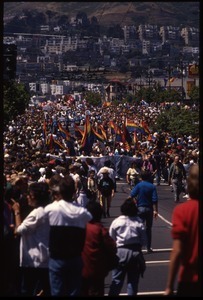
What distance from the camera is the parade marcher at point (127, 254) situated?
1058cm

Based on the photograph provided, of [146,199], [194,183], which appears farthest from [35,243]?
[146,199]

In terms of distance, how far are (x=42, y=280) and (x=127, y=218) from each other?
4.94ft

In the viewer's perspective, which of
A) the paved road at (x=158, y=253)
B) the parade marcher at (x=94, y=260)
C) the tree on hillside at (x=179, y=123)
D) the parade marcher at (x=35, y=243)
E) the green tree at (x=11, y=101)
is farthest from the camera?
the tree on hillside at (x=179, y=123)

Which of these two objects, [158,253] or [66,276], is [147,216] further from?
[66,276]

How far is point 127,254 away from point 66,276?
196 cm

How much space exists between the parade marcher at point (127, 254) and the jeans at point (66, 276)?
1737 mm

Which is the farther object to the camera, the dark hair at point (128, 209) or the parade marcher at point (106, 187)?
the parade marcher at point (106, 187)

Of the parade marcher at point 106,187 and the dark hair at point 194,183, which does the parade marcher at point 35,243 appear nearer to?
the dark hair at point 194,183

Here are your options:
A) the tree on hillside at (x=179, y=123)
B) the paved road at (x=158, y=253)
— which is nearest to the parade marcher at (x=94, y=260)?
the paved road at (x=158, y=253)

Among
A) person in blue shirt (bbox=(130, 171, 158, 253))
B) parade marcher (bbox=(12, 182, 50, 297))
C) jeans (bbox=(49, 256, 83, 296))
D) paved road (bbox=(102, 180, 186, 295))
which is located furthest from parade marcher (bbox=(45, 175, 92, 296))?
person in blue shirt (bbox=(130, 171, 158, 253))

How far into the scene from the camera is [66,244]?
8750 millimetres

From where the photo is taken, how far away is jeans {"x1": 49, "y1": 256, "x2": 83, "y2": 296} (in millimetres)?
8766

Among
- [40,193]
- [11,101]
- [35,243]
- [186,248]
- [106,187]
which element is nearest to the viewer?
[186,248]

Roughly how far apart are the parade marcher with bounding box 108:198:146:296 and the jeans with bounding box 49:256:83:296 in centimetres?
174
